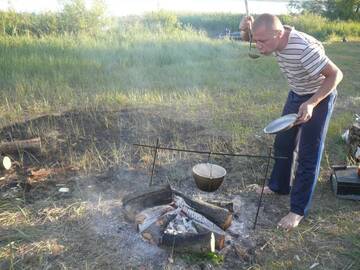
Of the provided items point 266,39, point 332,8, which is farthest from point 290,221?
point 332,8

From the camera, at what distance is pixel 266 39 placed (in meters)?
3.07

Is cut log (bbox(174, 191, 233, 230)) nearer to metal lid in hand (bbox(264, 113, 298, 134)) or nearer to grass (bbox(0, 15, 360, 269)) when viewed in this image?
grass (bbox(0, 15, 360, 269))

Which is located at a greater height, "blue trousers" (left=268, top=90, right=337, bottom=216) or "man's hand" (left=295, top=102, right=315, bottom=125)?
"man's hand" (left=295, top=102, right=315, bottom=125)

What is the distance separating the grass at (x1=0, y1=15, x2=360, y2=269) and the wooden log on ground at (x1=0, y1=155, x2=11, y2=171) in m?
0.46

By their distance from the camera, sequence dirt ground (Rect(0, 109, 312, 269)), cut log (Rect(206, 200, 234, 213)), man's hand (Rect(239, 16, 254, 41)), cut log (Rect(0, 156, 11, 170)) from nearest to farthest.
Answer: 1. dirt ground (Rect(0, 109, 312, 269))
2. cut log (Rect(206, 200, 234, 213))
3. man's hand (Rect(239, 16, 254, 41))
4. cut log (Rect(0, 156, 11, 170))

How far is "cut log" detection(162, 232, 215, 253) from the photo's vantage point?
3.08m

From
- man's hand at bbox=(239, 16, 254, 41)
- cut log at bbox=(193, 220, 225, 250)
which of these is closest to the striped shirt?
man's hand at bbox=(239, 16, 254, 41)

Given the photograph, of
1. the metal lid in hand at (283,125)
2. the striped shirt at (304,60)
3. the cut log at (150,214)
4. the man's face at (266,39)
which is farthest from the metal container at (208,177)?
the man's face at (266,39)

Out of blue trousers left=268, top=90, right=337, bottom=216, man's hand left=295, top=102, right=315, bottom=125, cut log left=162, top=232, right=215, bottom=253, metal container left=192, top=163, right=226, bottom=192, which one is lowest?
cut log left=162, top=232, right=215, bottom=253

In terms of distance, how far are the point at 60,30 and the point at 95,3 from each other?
1.71 metres

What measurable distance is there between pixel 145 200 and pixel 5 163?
6.40ft

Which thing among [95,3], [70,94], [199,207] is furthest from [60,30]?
[199,207]

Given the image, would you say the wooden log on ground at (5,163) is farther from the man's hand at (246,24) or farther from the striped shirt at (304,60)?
the striped shirt at (304,60)

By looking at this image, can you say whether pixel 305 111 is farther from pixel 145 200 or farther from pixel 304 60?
pixel 145 200
